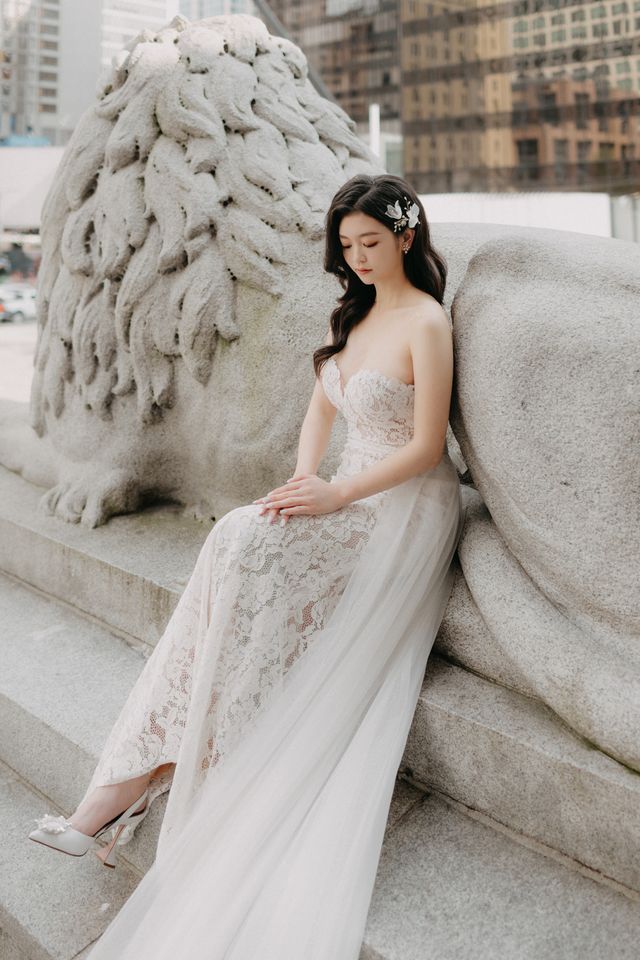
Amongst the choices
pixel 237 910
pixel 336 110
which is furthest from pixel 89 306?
pixel 237 910

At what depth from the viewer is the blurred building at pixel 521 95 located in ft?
89.7

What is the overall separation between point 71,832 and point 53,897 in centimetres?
17

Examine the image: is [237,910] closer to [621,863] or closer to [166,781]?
[166,781]

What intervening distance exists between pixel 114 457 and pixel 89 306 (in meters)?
0.47

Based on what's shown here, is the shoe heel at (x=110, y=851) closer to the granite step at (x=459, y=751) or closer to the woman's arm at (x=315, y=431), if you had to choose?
the granite step at (x=459, y=751)

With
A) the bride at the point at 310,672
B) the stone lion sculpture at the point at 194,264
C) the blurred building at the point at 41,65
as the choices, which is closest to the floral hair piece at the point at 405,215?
the bride at the point at 310,672

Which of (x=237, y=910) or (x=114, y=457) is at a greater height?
(x=114, y=457)

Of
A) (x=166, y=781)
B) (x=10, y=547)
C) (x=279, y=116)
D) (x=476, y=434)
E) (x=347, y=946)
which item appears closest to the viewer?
Result: (x=347, y=946)

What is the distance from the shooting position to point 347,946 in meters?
1.12

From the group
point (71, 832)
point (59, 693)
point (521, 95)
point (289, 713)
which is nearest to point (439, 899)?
point (289, 713)

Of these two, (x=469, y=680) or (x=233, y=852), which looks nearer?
(x=233, y=852)

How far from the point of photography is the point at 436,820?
1386mm

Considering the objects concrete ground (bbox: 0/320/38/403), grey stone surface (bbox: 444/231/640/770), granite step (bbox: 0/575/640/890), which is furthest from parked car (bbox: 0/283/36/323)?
grey stone surface (bbox: 444/231/640/770)

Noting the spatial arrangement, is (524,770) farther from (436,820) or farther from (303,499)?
(303,499)
